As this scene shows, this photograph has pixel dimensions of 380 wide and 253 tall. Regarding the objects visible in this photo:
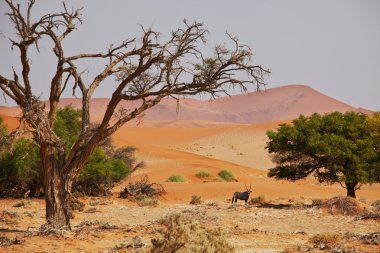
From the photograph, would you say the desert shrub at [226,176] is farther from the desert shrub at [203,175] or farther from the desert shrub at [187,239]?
the desert shrub at [187,239]

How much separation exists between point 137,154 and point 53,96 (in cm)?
4545

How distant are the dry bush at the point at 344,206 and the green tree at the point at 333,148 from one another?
2897 millimetres

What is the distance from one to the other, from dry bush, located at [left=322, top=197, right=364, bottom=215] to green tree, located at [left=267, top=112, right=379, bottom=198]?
2.90 metres

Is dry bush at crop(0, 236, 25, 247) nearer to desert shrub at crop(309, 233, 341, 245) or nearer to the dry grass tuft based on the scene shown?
desert shrub at crop(309, 233, 341, 245)

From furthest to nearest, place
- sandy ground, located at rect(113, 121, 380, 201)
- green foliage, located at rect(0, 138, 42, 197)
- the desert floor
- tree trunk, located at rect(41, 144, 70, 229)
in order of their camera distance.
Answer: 1. sandy ground, located at rect(113, 121, 380, 201)
2. green foliage, located at rect(0, 138, 42, 197)
3. tree trunk, located at rect(41, 144, 70, 229)
4. the desert floor

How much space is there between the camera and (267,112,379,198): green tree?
2467 centimetres

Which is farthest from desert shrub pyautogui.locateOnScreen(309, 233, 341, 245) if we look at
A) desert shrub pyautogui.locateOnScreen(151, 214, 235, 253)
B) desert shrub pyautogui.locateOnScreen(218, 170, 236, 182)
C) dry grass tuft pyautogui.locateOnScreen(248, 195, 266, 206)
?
desert shrub pyautogui.locateOnScreen(218, 170, 236, 182)

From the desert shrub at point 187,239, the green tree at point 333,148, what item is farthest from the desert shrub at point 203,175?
the desert shrub at point 187,239

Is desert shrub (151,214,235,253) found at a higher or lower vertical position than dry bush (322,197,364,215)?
higher

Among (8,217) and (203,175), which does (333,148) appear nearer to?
(8,217)

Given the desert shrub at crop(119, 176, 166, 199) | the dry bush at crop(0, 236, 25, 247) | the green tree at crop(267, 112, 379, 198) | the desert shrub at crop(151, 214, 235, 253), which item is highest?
the green tree at crop(267, 112, 379, 198)

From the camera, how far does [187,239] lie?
335 inches

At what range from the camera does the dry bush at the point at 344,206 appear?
20969 mm

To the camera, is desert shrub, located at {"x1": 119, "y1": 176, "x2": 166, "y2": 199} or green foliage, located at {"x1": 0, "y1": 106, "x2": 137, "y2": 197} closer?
green foliage, located at {"x1": 0, "y1": 106, "x2": 137, "y2": 197}
